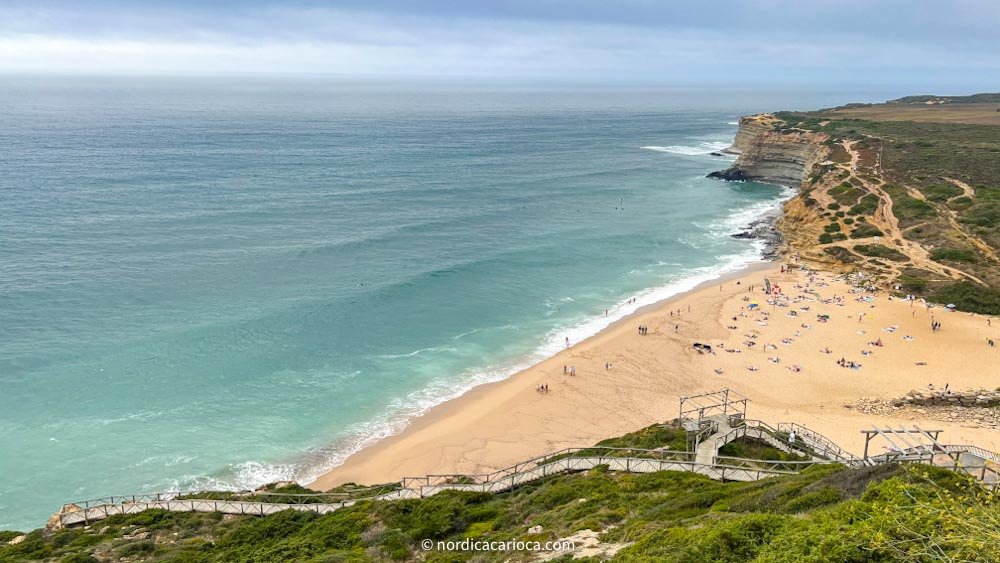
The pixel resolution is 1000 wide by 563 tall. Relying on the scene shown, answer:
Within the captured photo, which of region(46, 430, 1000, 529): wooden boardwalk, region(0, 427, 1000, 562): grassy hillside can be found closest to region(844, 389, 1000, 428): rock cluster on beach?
region(46, 430, 1000, 529): wooden boardwalk

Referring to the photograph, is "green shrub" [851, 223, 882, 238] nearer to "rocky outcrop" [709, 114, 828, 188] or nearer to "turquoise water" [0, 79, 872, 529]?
"turquoise water" [0, 79, 872, 529]

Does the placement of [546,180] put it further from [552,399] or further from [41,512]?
[41,512]

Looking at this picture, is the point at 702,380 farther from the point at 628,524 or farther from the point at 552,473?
the point at 628,524

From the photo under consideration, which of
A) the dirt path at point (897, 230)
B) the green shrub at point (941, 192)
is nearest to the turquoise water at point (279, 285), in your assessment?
the dirt path at point (897, 230)

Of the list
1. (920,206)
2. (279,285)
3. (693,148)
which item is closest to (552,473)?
(279,285)

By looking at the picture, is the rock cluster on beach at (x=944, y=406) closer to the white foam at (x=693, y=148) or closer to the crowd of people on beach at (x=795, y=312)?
the crowd of people on beach at (x=795, y=312)

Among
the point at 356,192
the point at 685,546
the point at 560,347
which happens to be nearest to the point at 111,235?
the point at 356,192

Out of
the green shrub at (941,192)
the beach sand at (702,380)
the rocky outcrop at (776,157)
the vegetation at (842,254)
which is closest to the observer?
the beach sand at (702,380)
